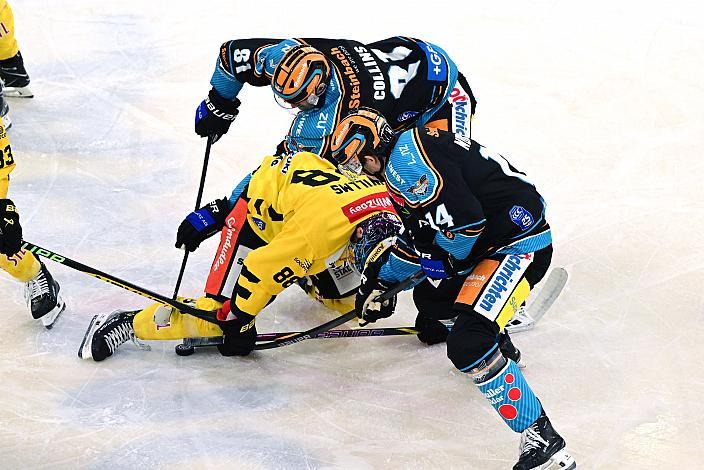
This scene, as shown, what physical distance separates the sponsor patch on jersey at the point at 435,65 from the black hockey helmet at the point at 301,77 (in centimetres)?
60

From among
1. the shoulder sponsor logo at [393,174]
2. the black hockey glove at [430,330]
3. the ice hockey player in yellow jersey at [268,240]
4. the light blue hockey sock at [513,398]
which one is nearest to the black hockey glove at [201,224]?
the ice hockey player in yellow jersey at [268,240]

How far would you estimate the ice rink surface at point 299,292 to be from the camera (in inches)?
149

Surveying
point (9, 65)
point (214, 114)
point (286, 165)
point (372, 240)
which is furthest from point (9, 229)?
point (9, 65)

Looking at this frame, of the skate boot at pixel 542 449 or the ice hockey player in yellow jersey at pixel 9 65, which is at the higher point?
the skate boot at pixel 542 449

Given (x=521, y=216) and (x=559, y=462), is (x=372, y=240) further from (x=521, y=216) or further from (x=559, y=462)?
(x=559, y=462)

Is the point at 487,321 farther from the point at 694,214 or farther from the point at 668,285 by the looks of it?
the point at 694,214

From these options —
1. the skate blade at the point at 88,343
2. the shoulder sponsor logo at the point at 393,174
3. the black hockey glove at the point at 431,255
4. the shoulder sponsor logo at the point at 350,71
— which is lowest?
the skate blade at the point at 88,343

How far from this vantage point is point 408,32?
7.66m

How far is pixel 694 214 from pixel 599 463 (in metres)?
2.33

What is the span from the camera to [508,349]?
4.18 m

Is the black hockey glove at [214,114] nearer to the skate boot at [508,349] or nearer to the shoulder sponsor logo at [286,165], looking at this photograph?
the shoulder sponsor logo at [286,165]

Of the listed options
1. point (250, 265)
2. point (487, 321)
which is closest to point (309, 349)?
point (250, 265)

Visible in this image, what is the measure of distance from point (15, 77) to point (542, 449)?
187 inches

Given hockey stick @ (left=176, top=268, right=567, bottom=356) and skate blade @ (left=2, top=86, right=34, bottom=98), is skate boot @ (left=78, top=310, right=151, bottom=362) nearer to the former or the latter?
hockey stick @ (left=176, top=268, right=567, bottom=356)
